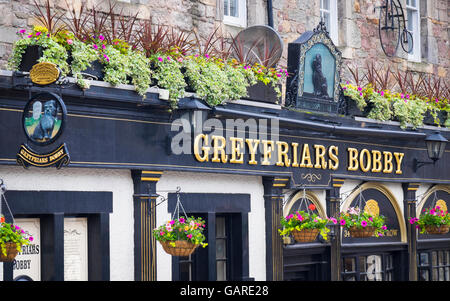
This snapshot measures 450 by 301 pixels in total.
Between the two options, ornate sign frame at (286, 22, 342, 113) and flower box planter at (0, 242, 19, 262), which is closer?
flower box planter at (0, 242, 19, 262)

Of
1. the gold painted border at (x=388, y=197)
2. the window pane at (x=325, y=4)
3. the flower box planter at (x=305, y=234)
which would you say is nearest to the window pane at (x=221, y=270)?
the flower box planter at (x=305, y=234)

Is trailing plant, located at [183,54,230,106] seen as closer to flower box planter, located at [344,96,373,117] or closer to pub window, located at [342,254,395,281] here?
flower box planter, located at [344,96,373,117]

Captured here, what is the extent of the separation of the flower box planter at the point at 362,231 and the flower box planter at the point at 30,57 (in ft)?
20.4

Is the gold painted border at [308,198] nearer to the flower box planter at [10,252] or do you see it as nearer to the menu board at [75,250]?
the menu board at [75,250]

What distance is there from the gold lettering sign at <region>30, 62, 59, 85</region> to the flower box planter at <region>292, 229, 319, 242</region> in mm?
4800

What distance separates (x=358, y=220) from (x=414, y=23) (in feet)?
18.7

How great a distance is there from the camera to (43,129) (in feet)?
31.5

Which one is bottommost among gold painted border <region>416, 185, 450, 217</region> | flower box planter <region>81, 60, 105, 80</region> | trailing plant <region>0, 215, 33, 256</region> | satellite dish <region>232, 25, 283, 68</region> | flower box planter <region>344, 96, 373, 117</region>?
trailing plant <region>0, 215, 33, 256</region>

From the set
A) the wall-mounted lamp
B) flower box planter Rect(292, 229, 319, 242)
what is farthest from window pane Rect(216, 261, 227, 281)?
the wall-mounted lamp

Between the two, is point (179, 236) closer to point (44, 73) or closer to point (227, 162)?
point (227, 162)

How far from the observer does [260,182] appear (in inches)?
528

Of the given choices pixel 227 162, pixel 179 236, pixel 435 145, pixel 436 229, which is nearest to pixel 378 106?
pixel 435 145

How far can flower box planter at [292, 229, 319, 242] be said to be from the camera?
1291 cm

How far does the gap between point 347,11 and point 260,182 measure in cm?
433
